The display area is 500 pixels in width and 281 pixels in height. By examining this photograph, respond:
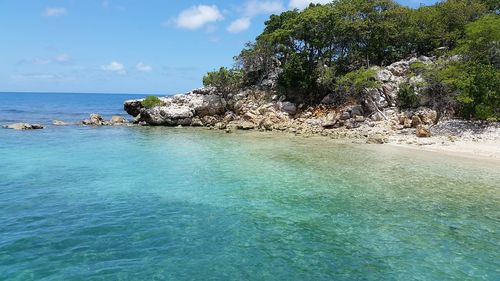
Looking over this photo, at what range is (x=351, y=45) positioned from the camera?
5241 cm

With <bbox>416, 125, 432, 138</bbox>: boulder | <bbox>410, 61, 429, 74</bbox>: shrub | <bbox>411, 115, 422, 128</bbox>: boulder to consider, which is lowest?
<bbox>416, 125, 432, 138</bbox>: boulder

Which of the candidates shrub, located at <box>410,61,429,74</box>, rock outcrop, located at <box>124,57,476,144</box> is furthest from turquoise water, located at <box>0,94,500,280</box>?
shrub, located at <box>410,61,429,74</box>

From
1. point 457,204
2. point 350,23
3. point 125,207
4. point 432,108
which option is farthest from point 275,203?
point 350,23

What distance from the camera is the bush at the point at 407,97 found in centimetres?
4206

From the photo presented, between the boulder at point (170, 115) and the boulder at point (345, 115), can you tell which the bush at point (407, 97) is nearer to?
the boulder at point (345, 115)

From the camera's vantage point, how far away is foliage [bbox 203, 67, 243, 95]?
53075 millimetres

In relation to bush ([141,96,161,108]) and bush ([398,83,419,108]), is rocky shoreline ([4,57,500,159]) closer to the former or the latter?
bush ([141,96,161,108])

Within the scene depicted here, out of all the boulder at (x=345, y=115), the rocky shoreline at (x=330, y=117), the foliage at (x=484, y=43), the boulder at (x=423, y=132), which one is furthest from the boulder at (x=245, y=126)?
the foliage at (x=484, y=43)

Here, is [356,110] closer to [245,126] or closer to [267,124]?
[267,124]

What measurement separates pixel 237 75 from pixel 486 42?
29.6 meters

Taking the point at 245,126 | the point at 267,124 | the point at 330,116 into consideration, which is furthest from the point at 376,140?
the point at 245,126

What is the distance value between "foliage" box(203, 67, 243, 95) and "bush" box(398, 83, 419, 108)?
21854mm

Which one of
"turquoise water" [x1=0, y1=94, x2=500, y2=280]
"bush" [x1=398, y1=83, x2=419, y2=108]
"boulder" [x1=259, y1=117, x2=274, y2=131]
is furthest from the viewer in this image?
"boulder" [x1=259, y1=117, x2=274, y2=131]

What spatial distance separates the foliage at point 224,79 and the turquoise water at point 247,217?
26575 millimetres
